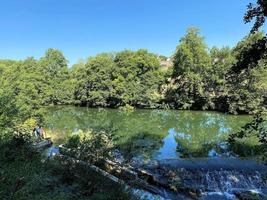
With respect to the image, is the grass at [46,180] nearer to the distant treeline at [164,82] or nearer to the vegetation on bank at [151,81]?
the vegetation on bank at [151,81]

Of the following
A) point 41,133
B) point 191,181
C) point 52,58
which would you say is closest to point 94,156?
point 191,181

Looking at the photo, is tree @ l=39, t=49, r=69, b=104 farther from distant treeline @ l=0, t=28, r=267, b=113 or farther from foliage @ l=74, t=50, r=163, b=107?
foliage @ l=74, t=50, r=163, b=107

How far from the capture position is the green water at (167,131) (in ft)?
63.9

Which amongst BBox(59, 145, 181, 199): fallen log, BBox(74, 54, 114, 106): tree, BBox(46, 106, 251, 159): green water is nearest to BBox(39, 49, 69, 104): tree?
BBox(74, 54, 114, 106): tree

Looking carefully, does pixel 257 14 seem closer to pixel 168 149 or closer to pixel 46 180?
pixel 46 180

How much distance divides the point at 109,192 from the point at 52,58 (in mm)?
53189

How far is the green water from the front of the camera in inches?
767

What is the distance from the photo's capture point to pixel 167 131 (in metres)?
27.6

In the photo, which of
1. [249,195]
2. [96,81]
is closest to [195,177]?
[249,195]

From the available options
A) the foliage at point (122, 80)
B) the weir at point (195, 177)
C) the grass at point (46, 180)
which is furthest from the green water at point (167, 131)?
the foliage at point (122, 80)

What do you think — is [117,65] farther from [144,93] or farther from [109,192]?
[109,192]

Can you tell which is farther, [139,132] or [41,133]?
[139,132]

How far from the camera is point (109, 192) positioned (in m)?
7.43

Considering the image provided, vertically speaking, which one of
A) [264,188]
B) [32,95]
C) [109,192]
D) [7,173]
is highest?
[32,95]
